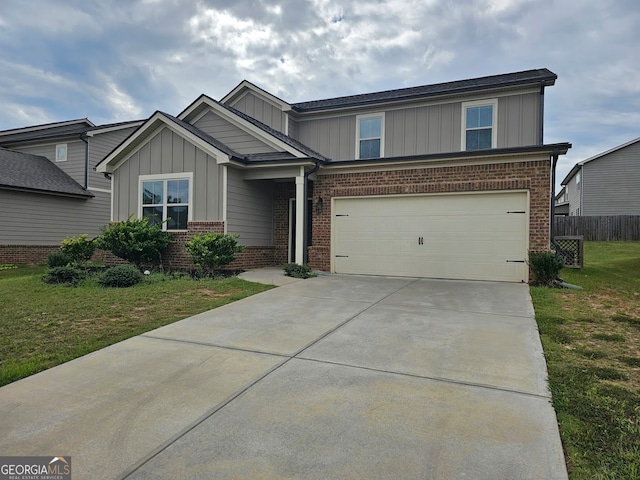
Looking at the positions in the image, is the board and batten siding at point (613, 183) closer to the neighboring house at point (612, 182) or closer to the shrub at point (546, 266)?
the neighboring house at point (612, 182)

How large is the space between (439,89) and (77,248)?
486 inches

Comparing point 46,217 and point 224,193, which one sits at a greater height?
point 224,193

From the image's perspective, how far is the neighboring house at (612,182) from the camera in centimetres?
2559

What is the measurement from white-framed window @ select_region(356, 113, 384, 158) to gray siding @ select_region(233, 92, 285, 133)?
9.33ft

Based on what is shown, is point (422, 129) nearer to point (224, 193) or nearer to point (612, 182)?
point (224, 193)

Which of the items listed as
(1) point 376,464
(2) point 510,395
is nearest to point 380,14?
(2) point 510,395

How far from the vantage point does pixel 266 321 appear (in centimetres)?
586

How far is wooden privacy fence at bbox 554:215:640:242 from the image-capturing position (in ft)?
74.2

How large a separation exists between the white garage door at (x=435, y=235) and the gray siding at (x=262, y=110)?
4.42 meters

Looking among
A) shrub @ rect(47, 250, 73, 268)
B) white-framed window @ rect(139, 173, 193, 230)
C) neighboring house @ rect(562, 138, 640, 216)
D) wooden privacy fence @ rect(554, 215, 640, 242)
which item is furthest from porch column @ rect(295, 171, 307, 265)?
neighboring house @ rect(562, 138, 640, 216)

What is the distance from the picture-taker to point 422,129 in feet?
41.2

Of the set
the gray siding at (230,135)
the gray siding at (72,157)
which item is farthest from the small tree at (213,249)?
the gray siding at (72,157)

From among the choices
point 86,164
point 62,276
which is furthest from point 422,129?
point 86,164

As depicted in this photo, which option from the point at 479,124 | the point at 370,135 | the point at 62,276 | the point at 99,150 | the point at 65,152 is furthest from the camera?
the point at 65,152
